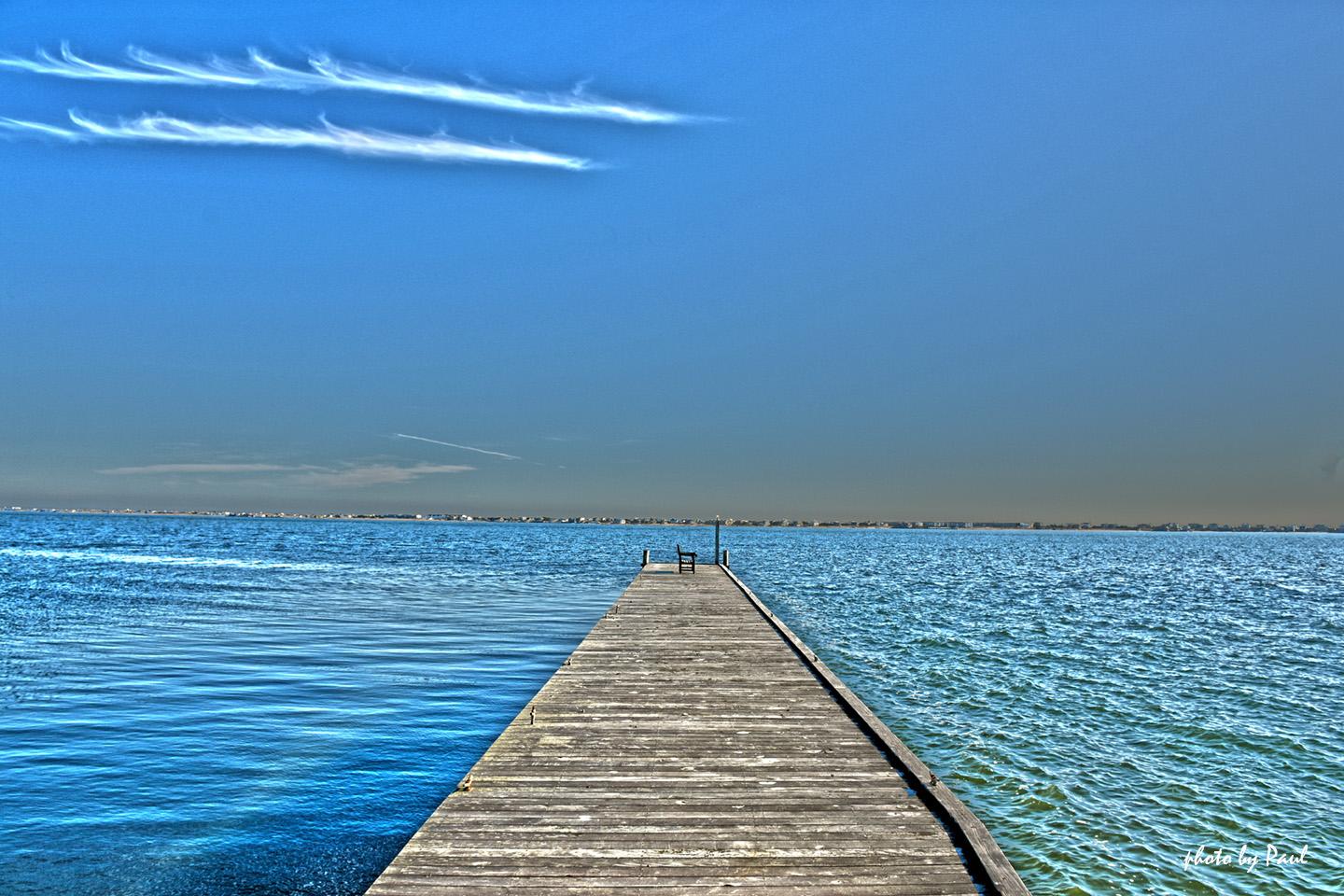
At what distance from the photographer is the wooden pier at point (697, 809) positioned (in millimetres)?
5527

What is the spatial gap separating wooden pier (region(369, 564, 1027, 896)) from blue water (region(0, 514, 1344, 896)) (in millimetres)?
2172

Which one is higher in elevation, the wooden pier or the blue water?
the wooden pier

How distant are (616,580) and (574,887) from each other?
41420 millimetres

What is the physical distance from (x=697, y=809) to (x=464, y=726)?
8185mm

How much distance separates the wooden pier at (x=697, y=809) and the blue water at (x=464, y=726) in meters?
2.17

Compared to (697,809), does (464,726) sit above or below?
below

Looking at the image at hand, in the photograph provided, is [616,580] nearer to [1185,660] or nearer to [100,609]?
[100,609]

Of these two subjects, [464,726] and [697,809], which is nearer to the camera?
[697,809]

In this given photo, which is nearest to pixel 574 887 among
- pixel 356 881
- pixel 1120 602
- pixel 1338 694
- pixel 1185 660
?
pixel 356 881

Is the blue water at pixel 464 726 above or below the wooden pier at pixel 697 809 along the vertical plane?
below

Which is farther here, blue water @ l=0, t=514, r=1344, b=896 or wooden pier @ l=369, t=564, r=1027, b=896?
blue water @ l=0, t=514, r=1344, b=896

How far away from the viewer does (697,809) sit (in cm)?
677

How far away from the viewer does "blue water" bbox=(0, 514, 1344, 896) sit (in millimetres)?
8812

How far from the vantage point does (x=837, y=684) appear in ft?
39.2
